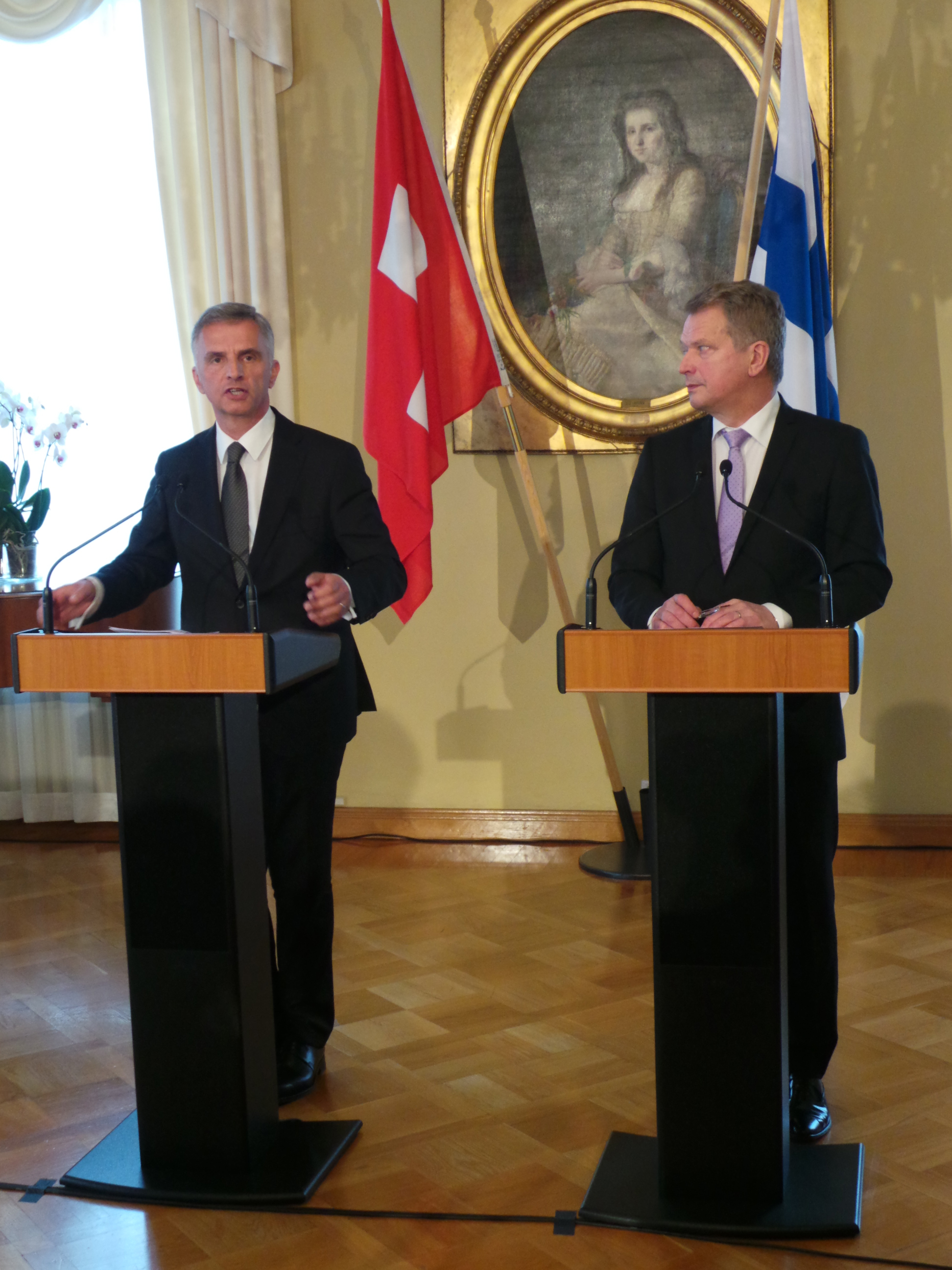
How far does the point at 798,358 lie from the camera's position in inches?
165

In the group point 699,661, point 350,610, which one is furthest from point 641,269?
point 699,661

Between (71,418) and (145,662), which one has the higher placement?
(71,418)

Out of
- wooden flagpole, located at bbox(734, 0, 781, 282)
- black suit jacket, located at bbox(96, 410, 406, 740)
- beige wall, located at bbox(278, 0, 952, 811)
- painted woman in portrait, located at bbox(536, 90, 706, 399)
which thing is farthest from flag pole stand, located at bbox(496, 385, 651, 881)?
black suit jacket, located at bbox(96, 410, 406, 740)

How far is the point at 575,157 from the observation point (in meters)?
4.87

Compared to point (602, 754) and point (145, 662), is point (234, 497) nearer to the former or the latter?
point (145, 662)

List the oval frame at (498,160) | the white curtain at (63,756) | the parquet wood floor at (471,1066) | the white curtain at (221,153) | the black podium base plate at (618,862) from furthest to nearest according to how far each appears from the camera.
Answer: the white curtain at (63,756) < the white curtain at (221,153) < the oval frame at (498,160) < the black podium base plate at (618,862) < the parquet wood floor at (471,1066)

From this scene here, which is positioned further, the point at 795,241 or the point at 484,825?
the point at 484,825

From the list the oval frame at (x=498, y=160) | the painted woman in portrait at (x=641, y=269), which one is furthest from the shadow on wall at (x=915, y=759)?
the painted woman in portrait at (x=641, y=269)

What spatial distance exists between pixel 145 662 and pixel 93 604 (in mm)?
472

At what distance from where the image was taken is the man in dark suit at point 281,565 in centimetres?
273

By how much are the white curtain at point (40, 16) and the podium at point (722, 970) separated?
428 centimetres

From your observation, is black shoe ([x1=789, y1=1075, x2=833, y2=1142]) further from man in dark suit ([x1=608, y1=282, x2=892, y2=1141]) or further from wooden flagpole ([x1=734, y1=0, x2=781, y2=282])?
wooden flagpole ([x1=734, y1=0, x2=781, y2=282])

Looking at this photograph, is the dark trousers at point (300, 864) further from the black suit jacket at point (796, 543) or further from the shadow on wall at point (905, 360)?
the shadow on wall at point (905, 360)

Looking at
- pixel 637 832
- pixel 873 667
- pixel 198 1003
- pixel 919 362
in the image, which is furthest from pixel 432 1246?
pixel 919 362
